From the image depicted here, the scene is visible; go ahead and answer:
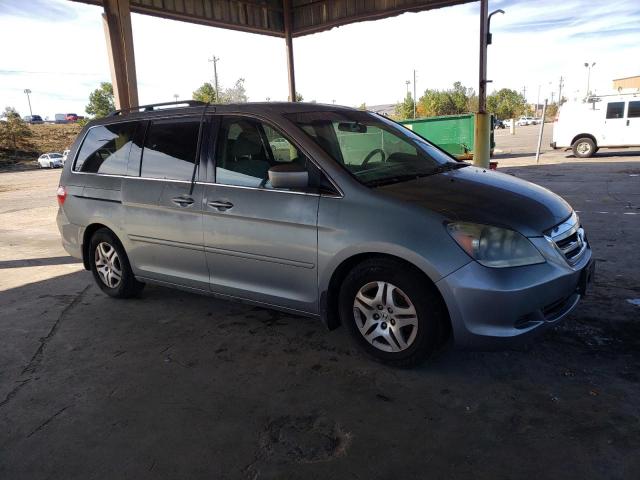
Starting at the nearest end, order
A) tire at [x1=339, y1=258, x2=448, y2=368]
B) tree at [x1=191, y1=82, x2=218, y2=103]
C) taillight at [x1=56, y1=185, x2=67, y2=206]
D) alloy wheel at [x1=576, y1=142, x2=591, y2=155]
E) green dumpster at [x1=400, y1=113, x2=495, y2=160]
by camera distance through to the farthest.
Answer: tire at [x1=339, y1=258, x2=448, y2=368] < taillight at [x1=56, y1=185, x2=67, y2=206] < green dumpster at [x1=400, y1=113, x2=495, y2=160] < alloy wheel at [x1=576, y1=142, x2=591, y2=155] < tree at [x1=191, y1=82, x2=218, y2=103]

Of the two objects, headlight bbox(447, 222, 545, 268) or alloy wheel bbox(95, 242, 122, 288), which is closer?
headlight bbox(447, 222, 545, 268)

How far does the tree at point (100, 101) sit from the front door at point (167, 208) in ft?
213

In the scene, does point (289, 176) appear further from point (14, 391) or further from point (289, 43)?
point (289, 43)

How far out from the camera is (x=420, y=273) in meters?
3.01

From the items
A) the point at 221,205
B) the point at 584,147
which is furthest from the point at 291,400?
the point at 584,147

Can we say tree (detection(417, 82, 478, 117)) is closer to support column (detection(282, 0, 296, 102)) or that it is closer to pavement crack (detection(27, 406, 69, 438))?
support column (detection(282, 0, 296, 102))

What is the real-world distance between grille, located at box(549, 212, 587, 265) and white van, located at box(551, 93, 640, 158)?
625 inches

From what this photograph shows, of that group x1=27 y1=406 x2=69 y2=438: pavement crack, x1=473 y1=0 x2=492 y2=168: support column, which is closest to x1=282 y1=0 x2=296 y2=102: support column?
x1=473 y1=0 x2=492 y2=168: support column

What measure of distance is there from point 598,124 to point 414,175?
53.5 ft

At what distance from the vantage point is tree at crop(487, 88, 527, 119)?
276ft

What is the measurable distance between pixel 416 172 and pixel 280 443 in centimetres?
214

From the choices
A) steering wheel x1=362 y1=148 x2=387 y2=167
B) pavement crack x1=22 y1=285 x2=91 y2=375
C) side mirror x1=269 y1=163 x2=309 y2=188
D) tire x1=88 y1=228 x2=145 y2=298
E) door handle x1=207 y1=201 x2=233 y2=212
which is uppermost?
steering wheel x1=362 y1=148 x2=387 y2=167

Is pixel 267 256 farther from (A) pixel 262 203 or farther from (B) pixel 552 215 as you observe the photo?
(B) pixel 552 215

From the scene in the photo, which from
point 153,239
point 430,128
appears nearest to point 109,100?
point 430,128
